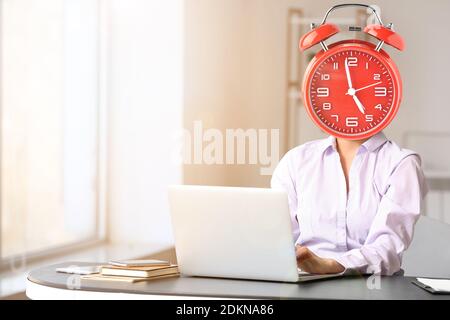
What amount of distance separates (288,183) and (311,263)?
0.43 meters

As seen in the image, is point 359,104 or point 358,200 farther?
point 359,104

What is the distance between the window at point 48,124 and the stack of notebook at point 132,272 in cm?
140

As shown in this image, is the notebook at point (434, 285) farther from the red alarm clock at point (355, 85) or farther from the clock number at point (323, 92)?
the clock number at point (323, 92)

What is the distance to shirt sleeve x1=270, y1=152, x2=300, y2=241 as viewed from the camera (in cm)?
218

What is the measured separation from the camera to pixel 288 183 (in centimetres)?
225

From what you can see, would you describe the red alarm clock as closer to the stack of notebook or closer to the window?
the stack of notebook

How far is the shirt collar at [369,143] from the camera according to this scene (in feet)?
7.07

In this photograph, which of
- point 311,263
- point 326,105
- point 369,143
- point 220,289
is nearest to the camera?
point 220,289

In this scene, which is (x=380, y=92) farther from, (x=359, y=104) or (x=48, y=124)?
(x=48, y=124)

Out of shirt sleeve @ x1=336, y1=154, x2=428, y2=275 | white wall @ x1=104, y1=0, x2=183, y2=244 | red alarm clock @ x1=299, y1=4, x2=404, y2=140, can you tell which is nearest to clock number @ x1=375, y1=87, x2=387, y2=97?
red alarm clock @ x1=299, y1=4, x2=404, y2=140

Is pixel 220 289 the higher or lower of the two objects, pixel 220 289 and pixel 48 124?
the lower

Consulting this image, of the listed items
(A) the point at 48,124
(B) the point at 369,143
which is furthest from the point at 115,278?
(A) the point at 48,124

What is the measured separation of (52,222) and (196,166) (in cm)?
107

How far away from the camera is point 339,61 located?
225 cm
